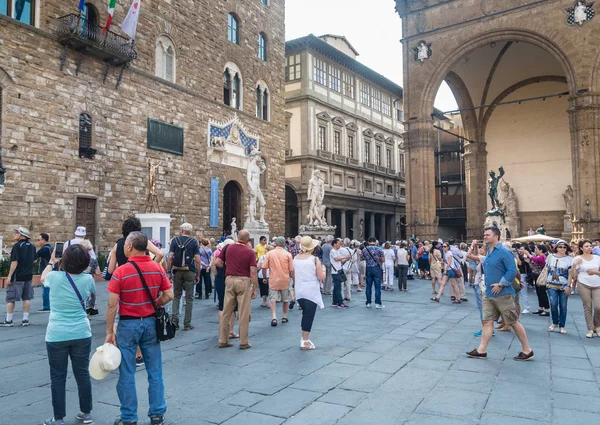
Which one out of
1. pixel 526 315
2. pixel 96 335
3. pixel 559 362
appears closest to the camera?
pixel 559 362

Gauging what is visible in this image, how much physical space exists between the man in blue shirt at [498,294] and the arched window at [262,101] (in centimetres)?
2209

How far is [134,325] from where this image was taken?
4.04 metres

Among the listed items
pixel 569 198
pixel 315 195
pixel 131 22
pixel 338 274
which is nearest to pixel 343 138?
pixel 569 198

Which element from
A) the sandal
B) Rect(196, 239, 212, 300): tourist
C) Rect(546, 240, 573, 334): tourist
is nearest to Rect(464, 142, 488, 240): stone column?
Rect(196, 239, 212, 300): tourist

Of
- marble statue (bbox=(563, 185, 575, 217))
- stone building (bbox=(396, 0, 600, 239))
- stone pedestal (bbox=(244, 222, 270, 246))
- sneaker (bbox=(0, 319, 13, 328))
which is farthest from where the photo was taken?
marble statue (bbox=(563, 185, 575, 217))

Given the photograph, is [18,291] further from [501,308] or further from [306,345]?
[501,308]

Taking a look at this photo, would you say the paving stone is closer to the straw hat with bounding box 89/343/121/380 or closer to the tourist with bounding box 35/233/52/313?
the straw hat with bounding box 89/343/121/380

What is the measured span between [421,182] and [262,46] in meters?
11.8

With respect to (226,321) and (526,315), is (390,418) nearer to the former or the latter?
(226,321)

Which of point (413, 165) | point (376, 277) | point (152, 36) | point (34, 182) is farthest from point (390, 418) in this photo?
point (413, 165)

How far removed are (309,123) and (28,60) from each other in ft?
70.7

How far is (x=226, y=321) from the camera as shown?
698 centimetres

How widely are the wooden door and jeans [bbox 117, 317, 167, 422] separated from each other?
1466 cm

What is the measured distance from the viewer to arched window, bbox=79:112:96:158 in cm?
1766
